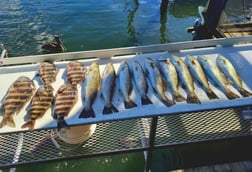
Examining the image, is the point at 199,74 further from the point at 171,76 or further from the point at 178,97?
the point at 178,97

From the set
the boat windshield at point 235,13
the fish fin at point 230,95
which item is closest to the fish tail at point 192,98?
the fish fin at point 230,95

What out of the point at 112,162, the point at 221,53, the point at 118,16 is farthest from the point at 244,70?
the point at 118,16

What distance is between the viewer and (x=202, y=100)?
314 centimetres

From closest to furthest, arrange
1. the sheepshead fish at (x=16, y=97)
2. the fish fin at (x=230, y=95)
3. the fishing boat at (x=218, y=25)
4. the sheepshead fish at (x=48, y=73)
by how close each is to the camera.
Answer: the sheepshead fish at (x=16, y=97), the fish fin at (x=230, y=95), the sheepshead fish at (x=48, y=73), the fishing boat at (x=218, y=25)

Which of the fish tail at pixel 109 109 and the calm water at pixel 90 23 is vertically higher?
the fish tail at pixel 109 109

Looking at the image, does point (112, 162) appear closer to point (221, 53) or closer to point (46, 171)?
point (46, 171)

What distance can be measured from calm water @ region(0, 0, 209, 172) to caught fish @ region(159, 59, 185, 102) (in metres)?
5.46

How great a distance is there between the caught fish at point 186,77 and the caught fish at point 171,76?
6cm

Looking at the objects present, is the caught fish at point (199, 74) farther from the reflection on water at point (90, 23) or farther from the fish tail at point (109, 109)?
the reflection on water at point (90, 23)

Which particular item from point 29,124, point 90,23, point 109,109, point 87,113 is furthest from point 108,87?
point 90,23

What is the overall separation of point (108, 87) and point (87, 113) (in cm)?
45

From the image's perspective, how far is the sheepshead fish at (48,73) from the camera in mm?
3385

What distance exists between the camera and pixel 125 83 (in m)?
3.32

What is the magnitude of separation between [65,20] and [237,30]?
622cm
